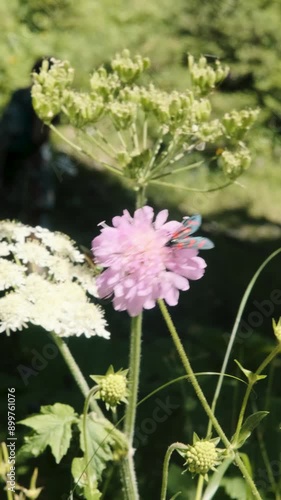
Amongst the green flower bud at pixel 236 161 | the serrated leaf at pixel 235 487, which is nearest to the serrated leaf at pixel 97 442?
the serrated leaf at pixel 235 487

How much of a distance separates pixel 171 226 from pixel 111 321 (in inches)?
101

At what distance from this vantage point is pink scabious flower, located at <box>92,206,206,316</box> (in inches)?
60.3

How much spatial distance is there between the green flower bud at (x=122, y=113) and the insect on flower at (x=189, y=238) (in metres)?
0.52

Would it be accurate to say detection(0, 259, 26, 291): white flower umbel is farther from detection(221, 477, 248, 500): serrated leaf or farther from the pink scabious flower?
detection(221, 477, 248, 500): serrated leaf

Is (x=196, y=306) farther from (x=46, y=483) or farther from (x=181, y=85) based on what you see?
(x=46, y=483)

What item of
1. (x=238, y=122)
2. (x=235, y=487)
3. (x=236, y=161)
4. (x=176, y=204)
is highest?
(x=176, y=204)

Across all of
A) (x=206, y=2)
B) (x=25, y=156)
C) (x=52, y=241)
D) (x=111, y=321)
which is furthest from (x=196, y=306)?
(x=52, y=241)

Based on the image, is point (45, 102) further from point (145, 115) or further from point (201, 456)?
point (201, 456)

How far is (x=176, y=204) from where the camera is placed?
581 centimetres

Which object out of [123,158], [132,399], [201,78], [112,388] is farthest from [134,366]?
[201,78]

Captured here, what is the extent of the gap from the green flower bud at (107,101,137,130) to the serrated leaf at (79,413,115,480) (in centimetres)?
69

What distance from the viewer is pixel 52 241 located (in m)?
1.98

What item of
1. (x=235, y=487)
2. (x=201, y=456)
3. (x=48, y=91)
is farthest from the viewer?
(x=235, y=487)

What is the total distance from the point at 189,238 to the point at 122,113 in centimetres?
56
